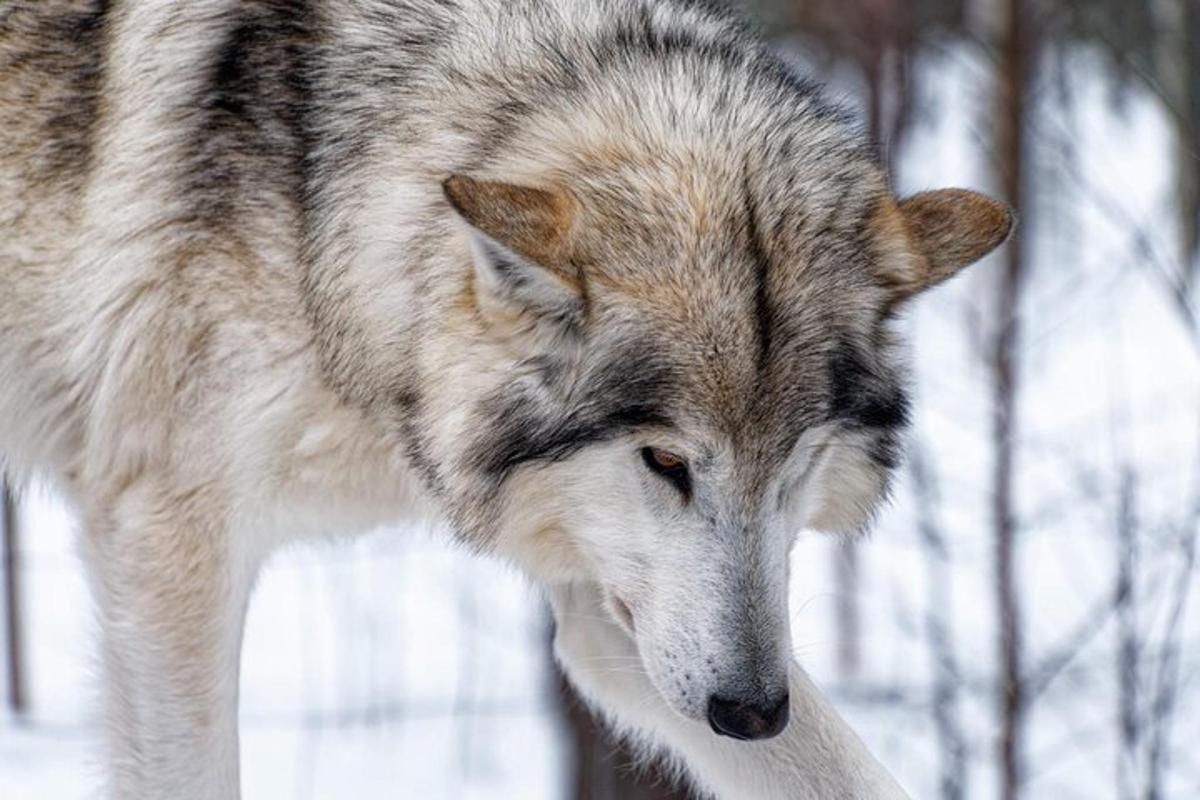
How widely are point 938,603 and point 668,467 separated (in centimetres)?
511

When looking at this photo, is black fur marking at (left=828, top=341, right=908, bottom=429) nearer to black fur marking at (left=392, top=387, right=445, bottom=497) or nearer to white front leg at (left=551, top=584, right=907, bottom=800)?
white front leg at (left=551, top=584, right=907, bottom=800)

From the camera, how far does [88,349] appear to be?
10.6 ft

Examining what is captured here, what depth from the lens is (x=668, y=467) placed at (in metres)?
2.81

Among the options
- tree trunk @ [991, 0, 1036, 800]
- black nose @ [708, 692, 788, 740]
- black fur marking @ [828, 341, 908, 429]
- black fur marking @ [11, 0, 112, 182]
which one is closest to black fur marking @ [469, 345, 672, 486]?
black fur marking @ [828, 341, 908, 429]

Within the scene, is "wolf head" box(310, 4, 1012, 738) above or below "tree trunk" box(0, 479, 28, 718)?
above

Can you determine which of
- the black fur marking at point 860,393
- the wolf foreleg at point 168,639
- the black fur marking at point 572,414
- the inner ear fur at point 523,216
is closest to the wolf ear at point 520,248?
the inner ear fur at point 523,216

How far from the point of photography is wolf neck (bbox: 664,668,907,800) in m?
3.33

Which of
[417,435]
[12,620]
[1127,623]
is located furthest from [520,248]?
[12,620]

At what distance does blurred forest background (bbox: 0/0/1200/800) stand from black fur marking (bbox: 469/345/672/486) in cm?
76

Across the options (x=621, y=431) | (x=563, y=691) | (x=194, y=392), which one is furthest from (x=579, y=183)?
(x=563, y=691)

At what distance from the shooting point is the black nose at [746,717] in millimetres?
2797

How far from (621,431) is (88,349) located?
1.12 metres

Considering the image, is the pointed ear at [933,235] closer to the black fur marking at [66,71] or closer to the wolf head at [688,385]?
the wolf head at [688,385]

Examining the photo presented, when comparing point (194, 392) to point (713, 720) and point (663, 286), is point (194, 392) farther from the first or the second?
point (713, 720)
